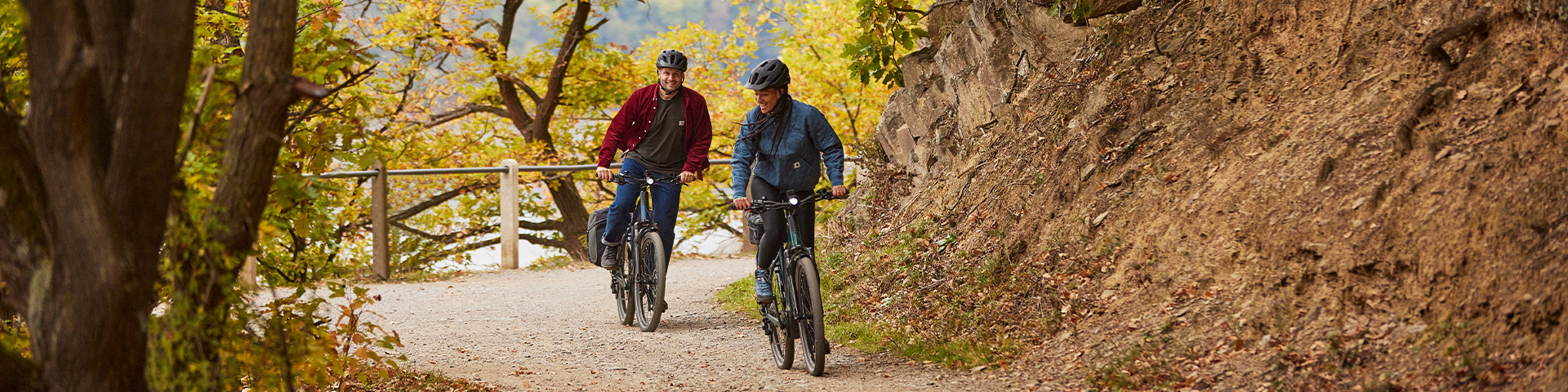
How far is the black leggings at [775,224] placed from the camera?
218 inches

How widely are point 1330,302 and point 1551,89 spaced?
115 cm

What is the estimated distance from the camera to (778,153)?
5.57 m

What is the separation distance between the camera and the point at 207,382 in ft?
9.49

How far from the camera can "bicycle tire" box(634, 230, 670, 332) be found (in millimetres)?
6781

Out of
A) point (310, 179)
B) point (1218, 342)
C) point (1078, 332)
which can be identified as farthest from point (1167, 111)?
point (310, 179)

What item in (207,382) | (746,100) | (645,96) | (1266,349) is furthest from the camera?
(746,100)

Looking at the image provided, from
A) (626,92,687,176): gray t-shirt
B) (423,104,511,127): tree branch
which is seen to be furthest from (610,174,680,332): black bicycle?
(423,104,511,127): tree branch

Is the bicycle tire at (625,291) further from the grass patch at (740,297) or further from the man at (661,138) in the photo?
the grass patch at (740,297)

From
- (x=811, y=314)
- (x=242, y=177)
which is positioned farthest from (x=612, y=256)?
(x=242, y=177)

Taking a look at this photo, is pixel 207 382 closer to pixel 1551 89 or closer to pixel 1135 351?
pixel 1135 351

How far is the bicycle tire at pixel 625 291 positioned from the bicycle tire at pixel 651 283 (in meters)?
0.08

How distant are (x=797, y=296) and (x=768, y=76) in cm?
108

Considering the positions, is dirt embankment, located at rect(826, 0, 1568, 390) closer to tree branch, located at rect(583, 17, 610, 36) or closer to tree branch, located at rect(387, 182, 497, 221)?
tree branch, located at rect(583, 17, 610, 36)

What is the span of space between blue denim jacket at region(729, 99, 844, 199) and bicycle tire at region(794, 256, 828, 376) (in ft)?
1.55
